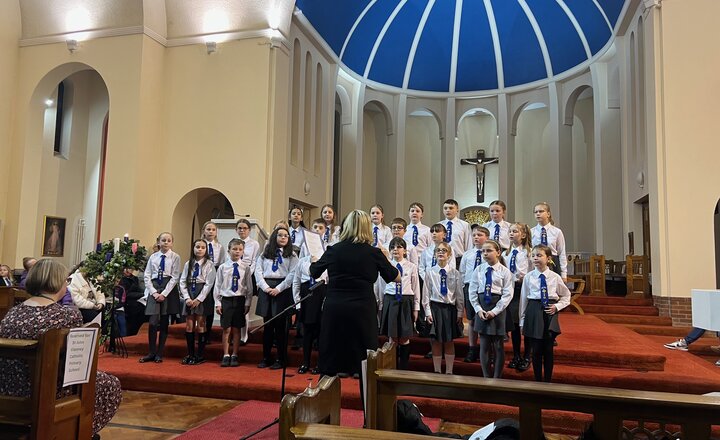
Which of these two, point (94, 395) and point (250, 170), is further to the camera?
point (250, 170)

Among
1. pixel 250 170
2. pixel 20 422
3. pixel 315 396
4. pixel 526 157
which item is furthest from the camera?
pixel 526 157

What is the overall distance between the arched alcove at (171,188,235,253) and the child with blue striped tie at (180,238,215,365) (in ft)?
14.6

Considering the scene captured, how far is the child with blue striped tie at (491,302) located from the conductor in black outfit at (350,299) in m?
1.39

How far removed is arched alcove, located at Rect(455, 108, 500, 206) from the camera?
17594 millimetres

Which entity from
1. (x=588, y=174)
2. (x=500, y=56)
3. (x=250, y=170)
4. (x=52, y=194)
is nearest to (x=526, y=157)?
(x=588, y=174)

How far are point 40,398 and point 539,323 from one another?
3.62m

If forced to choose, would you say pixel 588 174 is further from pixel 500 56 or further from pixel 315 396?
pixel 315 396

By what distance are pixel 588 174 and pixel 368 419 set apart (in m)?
15.0

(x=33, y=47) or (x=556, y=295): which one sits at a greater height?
(x=33, y=47)

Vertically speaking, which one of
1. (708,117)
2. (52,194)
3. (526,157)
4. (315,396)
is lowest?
(315,396)

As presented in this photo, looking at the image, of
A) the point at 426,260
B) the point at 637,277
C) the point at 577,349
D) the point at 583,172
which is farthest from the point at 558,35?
the point at 577,349

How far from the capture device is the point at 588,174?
1552 cm

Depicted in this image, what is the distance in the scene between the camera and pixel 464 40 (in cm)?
1522

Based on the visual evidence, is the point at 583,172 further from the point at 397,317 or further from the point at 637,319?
the point at 397,317
